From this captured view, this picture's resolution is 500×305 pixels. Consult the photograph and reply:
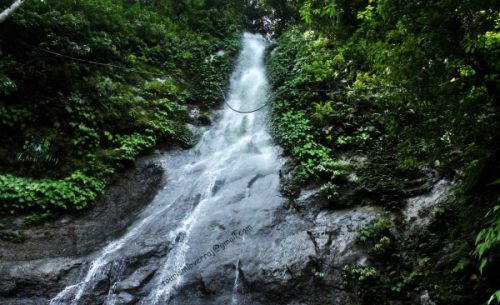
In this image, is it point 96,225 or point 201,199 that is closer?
point 96,225

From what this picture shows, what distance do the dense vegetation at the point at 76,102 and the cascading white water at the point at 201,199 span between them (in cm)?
116

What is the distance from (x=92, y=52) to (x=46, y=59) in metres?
1.89

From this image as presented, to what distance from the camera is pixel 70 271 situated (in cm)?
652

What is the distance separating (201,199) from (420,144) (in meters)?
5.29

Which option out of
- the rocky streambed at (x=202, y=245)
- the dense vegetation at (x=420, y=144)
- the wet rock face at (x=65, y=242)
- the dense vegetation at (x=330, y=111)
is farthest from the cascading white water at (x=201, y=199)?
the dense vegetation at (x=420, y=144)

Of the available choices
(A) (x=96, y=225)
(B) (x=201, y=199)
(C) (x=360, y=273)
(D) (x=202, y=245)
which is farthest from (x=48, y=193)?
(C) (x=360, y=273)

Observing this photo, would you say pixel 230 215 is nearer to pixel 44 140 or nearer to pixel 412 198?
pixel 412 198

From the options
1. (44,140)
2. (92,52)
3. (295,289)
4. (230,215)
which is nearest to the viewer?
(295,289)

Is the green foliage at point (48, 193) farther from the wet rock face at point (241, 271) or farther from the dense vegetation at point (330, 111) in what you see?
the wet rock face at point (241, 271)

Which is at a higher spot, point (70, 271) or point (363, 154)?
point (363, 154)

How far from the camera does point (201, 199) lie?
8.77 metres

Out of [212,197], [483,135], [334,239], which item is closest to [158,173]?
[212,197]

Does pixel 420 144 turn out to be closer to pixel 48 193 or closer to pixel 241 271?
pixel 241 271

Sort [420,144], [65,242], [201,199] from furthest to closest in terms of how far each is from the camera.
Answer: [201,199] < [65,242] < [420,144]
